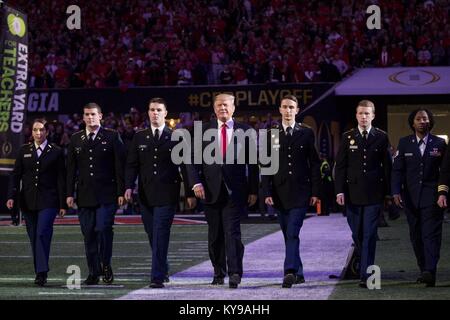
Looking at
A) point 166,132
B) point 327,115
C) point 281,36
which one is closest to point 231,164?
point 166,132

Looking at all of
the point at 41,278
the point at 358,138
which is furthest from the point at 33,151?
the point at 358,138

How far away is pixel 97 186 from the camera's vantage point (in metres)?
10.6

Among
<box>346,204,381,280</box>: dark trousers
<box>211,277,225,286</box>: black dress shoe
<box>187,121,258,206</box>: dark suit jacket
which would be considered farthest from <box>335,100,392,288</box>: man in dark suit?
<box>211,277,225,286</box>: black dress shoe

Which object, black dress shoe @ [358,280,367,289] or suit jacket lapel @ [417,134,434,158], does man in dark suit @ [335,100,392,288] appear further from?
suit jacket lapel @ [417,134,434,158]

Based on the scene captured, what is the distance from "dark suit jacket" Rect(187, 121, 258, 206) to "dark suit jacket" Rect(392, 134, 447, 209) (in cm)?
160

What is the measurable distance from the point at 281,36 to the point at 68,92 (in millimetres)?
6793

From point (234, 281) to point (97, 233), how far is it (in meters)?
1.74

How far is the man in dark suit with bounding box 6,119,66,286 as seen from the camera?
10.8m

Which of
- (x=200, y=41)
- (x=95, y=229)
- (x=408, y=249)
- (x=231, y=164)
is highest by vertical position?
(x=200, y=41)

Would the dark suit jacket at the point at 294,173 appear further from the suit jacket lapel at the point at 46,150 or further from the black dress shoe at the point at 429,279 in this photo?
the suit jacket lapel at the point at 46,150

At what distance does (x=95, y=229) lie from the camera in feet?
34.8

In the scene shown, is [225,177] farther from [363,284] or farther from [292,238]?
[363,284]
